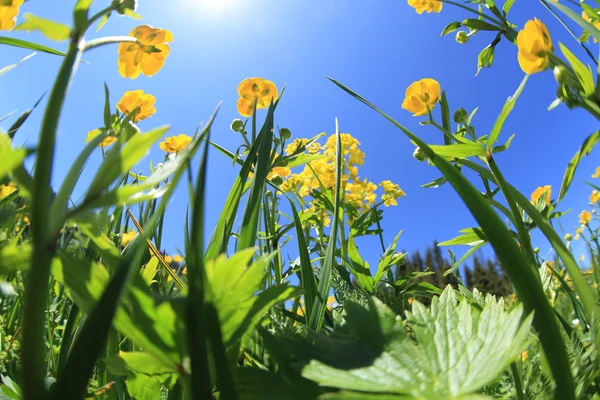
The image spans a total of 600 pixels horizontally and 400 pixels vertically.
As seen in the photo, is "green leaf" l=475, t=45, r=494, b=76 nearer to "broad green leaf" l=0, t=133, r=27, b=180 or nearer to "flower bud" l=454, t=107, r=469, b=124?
"flower bud" l=454, t=107, r=469, b=124

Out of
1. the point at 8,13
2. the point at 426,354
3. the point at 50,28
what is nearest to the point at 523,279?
the point at 426,354

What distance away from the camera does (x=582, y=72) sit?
63 centimetres

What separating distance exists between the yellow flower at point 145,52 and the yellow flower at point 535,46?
1.97ft

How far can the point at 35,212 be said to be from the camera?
11.4 inches

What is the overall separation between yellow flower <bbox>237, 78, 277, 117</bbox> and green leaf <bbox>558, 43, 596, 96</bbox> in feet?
2.69

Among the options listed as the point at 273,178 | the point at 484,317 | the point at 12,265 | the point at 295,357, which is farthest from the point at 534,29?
the point at 273,178

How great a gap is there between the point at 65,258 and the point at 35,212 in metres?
0.06

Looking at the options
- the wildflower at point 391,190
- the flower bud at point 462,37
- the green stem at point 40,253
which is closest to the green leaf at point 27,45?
the green stem at point 40,253

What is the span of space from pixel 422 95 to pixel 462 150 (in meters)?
0.26

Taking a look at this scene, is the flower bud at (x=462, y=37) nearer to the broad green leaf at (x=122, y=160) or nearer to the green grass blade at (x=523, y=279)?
the green grass blade at (x=523, y=279)

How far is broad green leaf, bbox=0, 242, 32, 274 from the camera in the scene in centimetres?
32

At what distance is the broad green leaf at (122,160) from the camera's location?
337 millimetres

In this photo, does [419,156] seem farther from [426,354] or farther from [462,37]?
[426,354]

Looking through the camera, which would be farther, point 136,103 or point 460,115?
point 136,103
